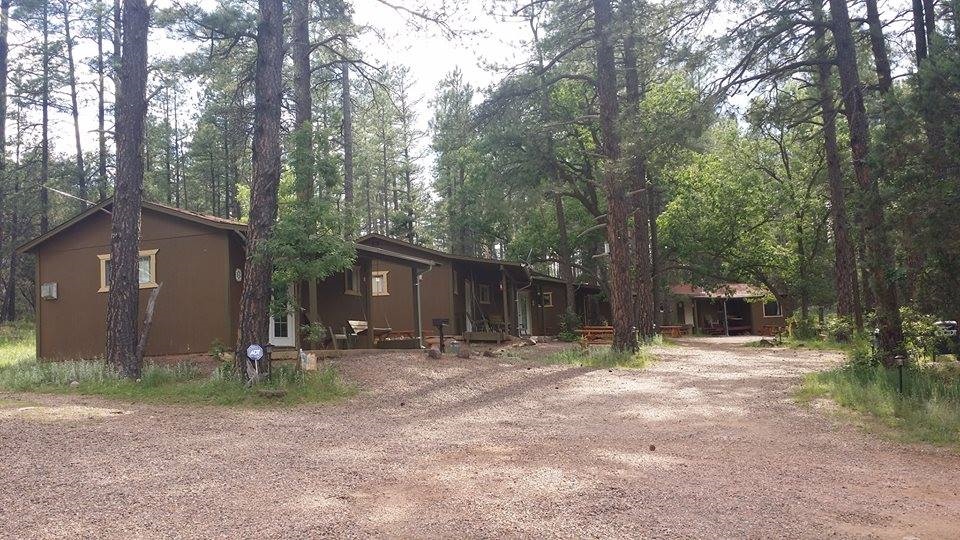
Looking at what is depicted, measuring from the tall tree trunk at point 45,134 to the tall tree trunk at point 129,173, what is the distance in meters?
15.9

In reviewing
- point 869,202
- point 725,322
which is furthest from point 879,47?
point 725,322

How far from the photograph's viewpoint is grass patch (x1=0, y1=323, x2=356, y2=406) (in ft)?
29.7

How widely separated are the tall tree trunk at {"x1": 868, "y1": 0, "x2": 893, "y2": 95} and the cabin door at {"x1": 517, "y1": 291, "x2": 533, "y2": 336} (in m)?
16.6

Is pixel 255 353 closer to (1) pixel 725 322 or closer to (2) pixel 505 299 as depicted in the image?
(2) pixel 505 299

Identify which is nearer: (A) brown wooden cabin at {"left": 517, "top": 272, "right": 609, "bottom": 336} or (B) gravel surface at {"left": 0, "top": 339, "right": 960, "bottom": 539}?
(B) gravel surface at {"left": 0, "top": 339, "right": 960, "bottom": 539}

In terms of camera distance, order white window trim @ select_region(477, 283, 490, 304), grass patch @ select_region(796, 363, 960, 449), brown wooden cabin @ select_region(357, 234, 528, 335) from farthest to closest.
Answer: white window trim @ select_region(477, 283, 490, 304), brown wooden cabin @ select_region(357, 234, 528, 335), grass patch @ select_region(796, 363, 960, 449)

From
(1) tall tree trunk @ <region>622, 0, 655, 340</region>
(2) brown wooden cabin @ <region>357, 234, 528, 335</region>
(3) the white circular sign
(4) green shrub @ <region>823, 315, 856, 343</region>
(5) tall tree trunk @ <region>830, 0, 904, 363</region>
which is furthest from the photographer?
(2) brown wooden cabin @ <region>357, 234, 528, 335</region>

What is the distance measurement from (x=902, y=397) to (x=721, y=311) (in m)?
33.7

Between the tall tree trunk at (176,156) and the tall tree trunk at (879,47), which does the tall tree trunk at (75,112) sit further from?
the tall tree trunk at (879,47)

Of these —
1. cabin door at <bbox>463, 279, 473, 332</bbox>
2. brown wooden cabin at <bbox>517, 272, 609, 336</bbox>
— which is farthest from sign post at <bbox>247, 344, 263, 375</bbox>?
brown wooden cabin at <bbox>517, 272, 609, 336</bbox>

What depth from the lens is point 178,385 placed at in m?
9.95

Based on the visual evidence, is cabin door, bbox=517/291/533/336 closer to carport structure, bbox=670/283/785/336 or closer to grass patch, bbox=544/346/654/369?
grass patch, bbox=544/346/654/369

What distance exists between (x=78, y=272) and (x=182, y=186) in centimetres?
2471

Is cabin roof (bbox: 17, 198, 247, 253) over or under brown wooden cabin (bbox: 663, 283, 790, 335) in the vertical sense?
over
